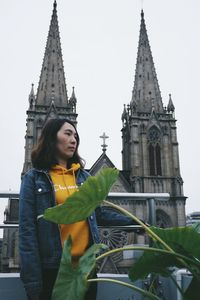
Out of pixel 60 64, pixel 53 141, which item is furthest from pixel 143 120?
pixel 53 141

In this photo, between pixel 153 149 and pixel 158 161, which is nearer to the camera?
pixel 158 161

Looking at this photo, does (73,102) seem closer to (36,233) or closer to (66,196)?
(66,196)

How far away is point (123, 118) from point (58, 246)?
95.4 ft

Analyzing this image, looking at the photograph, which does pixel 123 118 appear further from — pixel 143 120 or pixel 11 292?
pixel 11 292

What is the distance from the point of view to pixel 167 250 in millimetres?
1076

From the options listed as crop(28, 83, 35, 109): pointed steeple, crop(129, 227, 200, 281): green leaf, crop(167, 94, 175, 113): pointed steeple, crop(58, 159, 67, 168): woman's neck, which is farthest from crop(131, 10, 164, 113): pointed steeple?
crop(129, 227, 200, 281): green leaf

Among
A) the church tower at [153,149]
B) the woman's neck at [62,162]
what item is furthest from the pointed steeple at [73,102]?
the woman's neck at [62,162]

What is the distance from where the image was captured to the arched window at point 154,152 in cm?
2552

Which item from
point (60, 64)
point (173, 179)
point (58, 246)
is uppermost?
point (60, 64)

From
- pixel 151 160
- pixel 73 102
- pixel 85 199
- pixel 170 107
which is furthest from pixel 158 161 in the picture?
pixel 85 199

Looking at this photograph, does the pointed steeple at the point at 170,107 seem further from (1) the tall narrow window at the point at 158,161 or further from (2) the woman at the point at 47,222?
(2) the woman at the point at 47,222

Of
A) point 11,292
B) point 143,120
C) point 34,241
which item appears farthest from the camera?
point 143,120

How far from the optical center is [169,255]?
1063 mm

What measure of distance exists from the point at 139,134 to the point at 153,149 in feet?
5.26
